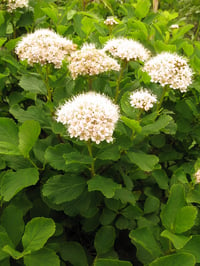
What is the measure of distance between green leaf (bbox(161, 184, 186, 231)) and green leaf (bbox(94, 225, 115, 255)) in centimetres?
28

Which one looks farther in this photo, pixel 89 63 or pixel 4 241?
pixel 89 63

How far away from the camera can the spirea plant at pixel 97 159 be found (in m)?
1.07

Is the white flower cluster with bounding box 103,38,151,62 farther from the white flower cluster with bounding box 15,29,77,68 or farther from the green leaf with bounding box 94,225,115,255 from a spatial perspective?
the green leaf with bounding box 94,225,115,255

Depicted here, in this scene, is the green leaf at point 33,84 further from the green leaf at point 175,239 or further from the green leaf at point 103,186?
the green leaf at point 175,239

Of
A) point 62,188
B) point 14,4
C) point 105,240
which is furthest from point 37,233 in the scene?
point 14,4

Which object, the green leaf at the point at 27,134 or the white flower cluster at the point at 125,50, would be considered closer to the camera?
the green leaf at the point at 27,134

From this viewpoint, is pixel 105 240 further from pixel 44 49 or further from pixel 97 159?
pixel 44 49

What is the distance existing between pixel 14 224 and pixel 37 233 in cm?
15

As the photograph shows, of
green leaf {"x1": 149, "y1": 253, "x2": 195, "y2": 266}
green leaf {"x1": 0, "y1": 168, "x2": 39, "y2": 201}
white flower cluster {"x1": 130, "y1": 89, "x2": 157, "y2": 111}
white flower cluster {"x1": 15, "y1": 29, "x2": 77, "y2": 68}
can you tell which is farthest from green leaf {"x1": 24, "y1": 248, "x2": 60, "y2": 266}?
white flower cluster {"x1": 15, "y1": 29, "x2": 77, "y2": 68}

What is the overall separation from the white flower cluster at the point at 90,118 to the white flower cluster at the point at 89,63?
0.62 ft

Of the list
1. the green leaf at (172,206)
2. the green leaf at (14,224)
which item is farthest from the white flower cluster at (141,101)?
the green leaf at (14,224)

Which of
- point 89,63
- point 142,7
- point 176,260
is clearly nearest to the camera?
point 176,260

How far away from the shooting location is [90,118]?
3.58 feet

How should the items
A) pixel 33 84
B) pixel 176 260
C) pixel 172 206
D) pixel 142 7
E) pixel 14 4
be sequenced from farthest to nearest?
pixel 142 7 < pixel 14 4 < pixel 33 84 < pixel 172 206 < pixel 176 260
